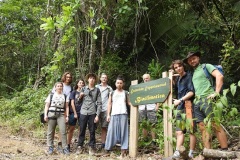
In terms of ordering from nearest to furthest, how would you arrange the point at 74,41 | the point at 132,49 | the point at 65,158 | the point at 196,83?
the point at 196,83 < the point at 65,158 < the point at 74,41 < the point at 132,49

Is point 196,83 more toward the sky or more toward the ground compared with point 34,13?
more toward the ground

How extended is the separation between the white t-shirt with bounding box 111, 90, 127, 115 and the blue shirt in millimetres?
1235

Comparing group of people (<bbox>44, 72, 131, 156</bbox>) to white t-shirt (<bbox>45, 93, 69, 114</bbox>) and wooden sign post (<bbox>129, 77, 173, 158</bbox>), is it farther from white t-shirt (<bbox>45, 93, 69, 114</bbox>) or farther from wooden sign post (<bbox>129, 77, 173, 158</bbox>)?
wooden sign post (<bbox>129, 77, 173, 158</bbox>)

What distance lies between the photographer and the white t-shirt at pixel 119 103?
5.54 meters

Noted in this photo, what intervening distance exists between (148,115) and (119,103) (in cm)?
72

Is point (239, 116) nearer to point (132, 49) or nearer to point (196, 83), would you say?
point (196, 83)

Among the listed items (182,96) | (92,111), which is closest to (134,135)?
(92,111)

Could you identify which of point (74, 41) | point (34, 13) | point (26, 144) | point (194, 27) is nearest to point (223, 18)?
point (194, 27)

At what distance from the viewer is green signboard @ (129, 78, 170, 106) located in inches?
193

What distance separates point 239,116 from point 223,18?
9.75 feet

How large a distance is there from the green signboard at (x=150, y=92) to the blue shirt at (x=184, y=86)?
8.8 inches

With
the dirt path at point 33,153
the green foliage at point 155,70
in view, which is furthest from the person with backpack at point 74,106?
the green foliage at point 155,70

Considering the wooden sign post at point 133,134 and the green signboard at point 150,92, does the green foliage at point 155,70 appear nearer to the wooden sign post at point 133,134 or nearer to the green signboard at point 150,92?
the green signboard at point 150,92

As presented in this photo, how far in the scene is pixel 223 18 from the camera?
27.2 ft
